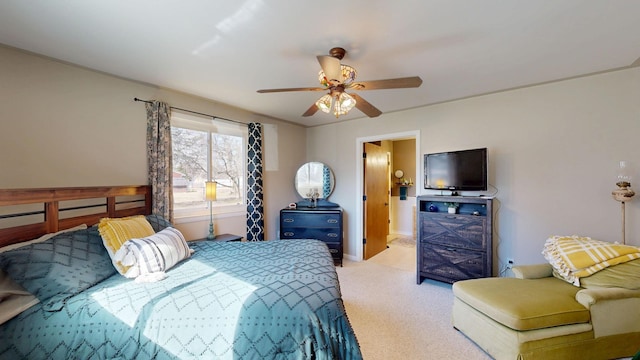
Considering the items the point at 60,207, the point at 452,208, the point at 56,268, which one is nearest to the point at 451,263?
the point at 452,208

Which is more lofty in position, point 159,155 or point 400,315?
point 159,155

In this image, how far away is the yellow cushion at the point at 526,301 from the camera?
182cm

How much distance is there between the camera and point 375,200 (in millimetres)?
4754

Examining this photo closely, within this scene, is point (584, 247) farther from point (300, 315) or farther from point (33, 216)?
point (33, 216)

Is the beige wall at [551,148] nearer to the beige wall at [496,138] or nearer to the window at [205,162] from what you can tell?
the beige wall at [496,138]

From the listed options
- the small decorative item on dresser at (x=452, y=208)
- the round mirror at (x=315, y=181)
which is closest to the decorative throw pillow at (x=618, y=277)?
the small decorative item on dresser at (x=452, y=208)

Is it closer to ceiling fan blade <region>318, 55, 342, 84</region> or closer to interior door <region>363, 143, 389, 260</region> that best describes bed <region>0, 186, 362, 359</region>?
ceiling fan blade <region>318, 55, 342, 84</region>

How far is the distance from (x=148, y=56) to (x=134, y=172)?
134cm

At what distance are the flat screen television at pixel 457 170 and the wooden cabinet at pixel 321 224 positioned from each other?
5.08 ft

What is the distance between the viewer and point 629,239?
2492mm

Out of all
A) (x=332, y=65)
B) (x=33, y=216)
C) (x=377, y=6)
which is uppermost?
(x=377, y=6)

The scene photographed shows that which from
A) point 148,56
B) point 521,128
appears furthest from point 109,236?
point 521,128

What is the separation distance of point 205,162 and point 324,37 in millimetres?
2498

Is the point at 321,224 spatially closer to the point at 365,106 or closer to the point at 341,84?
the point at 365,106
